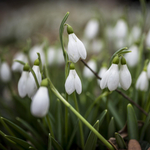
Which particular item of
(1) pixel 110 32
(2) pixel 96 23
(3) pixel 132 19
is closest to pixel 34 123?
(2) pixel 96 23

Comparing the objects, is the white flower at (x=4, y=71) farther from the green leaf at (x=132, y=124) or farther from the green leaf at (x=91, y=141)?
the green leaf at (x=132, y=124)

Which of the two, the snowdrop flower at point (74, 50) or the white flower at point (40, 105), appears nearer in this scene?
the white flower at point (40, 105)

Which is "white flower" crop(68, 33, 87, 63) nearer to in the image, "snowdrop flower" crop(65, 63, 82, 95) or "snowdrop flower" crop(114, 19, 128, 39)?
"snowdrop flower" crop(65, 63, 82, 95)

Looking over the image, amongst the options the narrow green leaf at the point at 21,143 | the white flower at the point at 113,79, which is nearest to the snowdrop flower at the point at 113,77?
the white flower at the point at 113,79

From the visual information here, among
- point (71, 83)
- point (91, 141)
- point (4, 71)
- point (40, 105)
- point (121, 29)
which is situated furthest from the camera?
point (121, 29)

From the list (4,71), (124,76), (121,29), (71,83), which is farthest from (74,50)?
(121,29)

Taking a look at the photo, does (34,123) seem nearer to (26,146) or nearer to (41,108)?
(26,146)

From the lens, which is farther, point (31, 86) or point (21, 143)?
point (21, 143)

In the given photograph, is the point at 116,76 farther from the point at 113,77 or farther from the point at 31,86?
the point at 31,86
